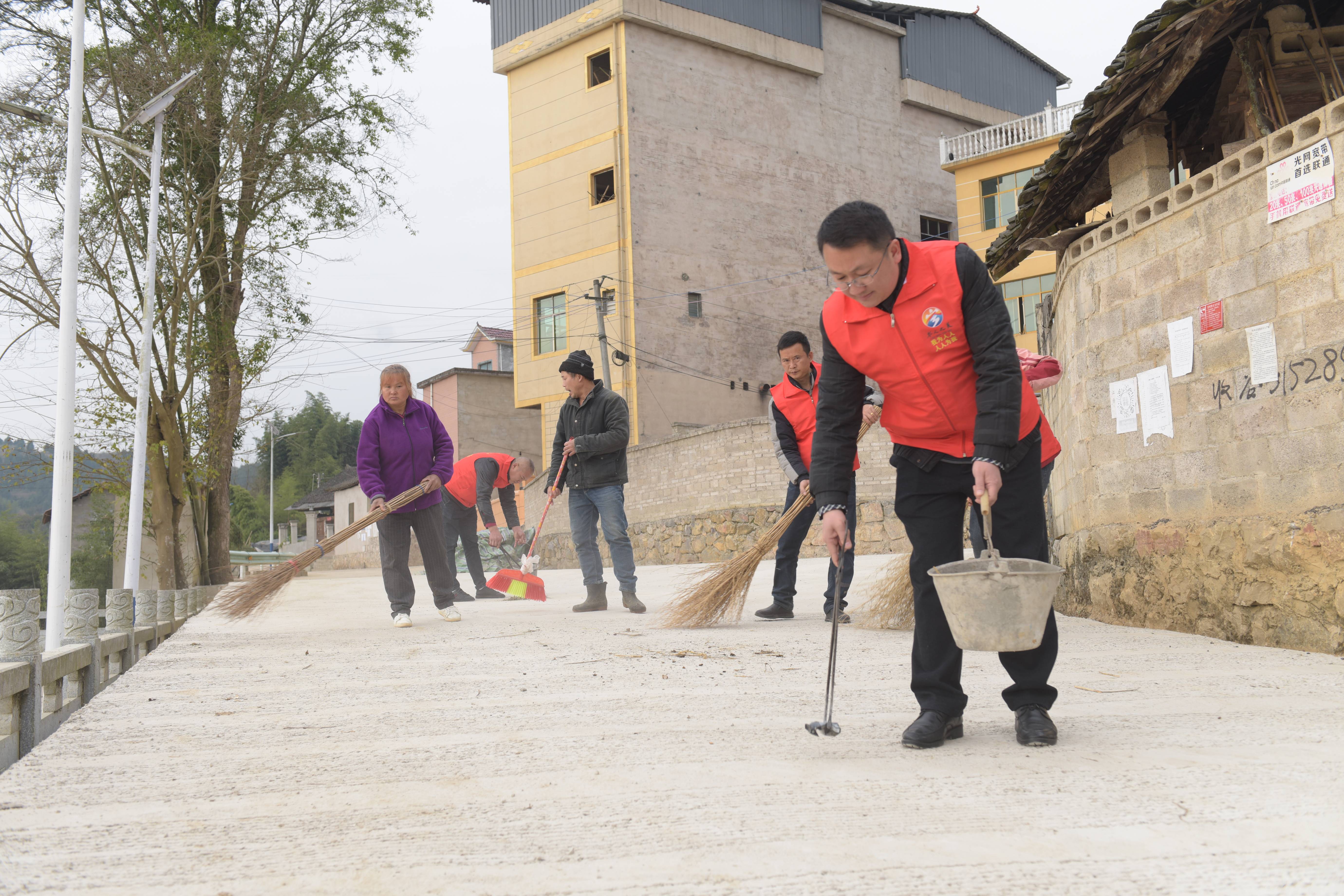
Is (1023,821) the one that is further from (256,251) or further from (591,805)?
(256,251)

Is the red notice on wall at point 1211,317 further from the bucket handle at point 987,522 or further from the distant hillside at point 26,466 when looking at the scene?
the distant hillside at point 26,466

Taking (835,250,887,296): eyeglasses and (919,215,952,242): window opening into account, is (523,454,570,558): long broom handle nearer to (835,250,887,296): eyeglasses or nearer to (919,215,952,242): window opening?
(835,250,887,296): eyeglasses

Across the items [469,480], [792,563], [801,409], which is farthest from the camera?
[469,480]

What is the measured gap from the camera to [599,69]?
28688 mm

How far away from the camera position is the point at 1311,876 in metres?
2.01

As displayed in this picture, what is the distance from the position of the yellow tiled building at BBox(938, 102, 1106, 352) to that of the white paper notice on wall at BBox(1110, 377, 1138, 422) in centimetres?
2001

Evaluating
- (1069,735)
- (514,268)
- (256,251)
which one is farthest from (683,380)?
(1069,735)

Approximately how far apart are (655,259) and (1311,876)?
26.8 m

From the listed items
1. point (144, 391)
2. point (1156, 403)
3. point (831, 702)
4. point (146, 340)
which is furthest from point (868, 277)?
point (146, 340)

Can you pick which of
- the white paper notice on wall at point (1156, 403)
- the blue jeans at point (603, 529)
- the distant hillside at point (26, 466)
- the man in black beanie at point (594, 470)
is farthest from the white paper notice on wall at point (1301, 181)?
the distant hillside at point (26, 466)

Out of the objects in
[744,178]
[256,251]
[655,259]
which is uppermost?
[744,178]

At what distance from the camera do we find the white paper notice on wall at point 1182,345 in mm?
5895

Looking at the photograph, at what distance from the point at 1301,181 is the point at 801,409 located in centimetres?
300

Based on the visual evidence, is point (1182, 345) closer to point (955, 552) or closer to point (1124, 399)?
point (1124, 399)
